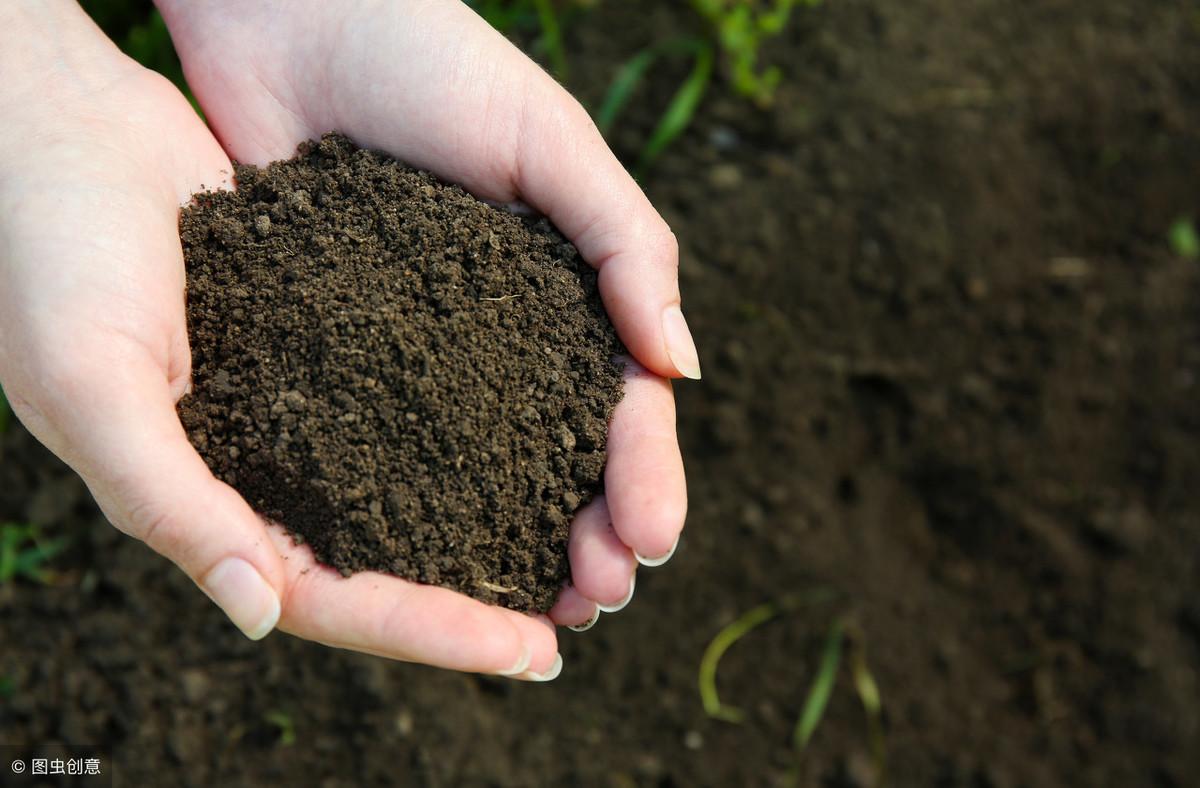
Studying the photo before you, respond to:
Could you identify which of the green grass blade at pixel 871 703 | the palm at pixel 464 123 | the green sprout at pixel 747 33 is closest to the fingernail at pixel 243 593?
the palm at pixel 464 123

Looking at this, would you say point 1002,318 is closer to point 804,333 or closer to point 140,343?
point 804,333

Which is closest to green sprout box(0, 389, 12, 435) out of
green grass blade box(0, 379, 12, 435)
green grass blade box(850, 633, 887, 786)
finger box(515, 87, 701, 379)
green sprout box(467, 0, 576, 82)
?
green grass blade box(0, 379, 12, 435)

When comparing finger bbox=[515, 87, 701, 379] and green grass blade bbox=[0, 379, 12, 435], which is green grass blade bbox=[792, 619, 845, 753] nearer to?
finger bbox=[515, 87, 701, 379]

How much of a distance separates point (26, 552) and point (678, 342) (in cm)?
175

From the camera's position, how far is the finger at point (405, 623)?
1.57 meters

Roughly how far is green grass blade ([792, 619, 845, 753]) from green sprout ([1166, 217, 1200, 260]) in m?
1.72

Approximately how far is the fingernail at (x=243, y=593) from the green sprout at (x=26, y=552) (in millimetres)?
1173

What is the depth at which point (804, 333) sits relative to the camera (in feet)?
9.78

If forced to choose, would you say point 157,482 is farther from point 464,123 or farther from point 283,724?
point 283,724

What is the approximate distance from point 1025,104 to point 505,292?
2.34 meters

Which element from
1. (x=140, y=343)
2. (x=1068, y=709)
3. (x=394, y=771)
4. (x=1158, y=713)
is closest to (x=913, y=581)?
(x=1068, y=709)

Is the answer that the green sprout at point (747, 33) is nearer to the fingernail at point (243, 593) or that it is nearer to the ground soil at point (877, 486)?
the ground soil at point (877, 486)

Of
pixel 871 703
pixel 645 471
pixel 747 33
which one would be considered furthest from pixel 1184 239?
pixel 645 471

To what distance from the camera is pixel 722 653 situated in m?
2.65
